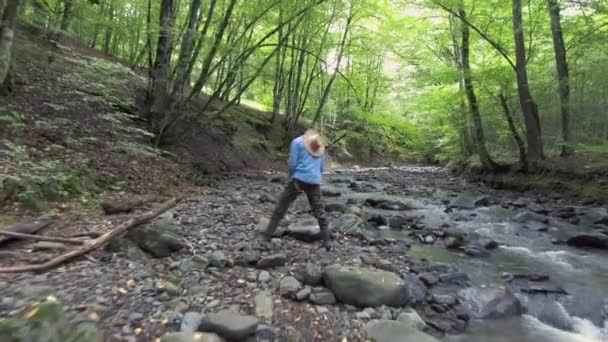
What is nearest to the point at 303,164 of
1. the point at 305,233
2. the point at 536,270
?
the point at 305,233

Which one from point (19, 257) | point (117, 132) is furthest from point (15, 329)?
point (117, 132)

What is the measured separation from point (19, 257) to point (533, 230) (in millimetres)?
9137

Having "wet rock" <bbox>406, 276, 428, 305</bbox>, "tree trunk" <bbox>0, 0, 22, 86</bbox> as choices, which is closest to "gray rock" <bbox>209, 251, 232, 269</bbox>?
"wet rock" <bbox>406, 276, 428, 305</bbox>

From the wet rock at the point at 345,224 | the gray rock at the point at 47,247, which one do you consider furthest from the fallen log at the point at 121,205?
the wet rock at the point at 345,224

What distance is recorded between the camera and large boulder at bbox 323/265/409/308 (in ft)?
13.5

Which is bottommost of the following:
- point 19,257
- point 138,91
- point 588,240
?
point 19,257

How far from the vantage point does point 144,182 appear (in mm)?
7949

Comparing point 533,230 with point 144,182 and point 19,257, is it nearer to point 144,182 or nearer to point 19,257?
point 144,182

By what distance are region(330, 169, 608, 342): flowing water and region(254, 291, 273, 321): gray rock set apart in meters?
1.82

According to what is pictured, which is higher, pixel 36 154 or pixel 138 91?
pixel 138 91

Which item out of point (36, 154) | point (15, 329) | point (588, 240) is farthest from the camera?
point (588, 240)

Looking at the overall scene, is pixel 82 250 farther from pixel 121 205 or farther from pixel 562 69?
pixel 562 69

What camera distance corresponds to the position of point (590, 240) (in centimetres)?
699

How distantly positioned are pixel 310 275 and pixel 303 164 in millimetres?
1753
